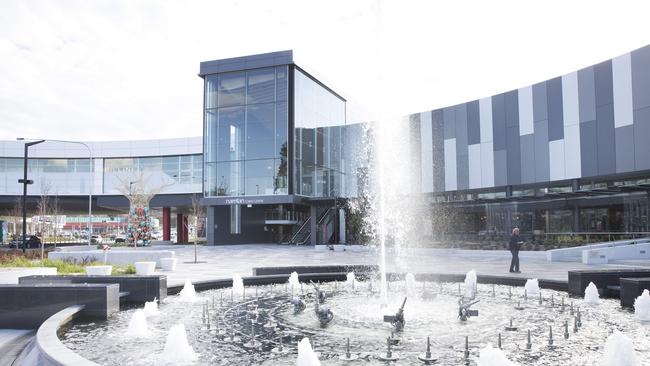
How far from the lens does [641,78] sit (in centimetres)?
2950

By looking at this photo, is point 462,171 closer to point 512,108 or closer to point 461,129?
point 461,129

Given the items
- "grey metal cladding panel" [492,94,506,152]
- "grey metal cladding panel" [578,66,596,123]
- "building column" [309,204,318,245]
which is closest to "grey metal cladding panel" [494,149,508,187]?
"grey metal cladding panel" [492,94,506,152]

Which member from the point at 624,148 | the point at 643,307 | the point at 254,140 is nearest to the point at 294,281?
the point at 643,307

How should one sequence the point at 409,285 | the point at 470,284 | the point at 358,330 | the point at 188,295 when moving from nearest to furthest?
the point at 358,330, the point at 188,295, the point at 409,285, the point at 470,284

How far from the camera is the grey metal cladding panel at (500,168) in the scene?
38.1 meters

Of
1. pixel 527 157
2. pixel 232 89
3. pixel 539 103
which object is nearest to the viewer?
pixel 539 103

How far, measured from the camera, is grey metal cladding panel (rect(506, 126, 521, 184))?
37.3m

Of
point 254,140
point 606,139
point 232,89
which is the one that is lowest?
point 606,139

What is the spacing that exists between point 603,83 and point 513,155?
26.1ft

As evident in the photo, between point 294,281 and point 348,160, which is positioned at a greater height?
point 348,160

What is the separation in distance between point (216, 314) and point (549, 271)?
49.9ft

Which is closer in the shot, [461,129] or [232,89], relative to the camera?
[461,129]

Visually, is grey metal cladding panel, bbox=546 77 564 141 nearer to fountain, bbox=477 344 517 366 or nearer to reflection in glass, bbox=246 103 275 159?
reflection in glass, bbox=246 103 275 159

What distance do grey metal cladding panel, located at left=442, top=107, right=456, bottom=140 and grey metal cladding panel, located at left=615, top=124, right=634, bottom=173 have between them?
12.3 meters
